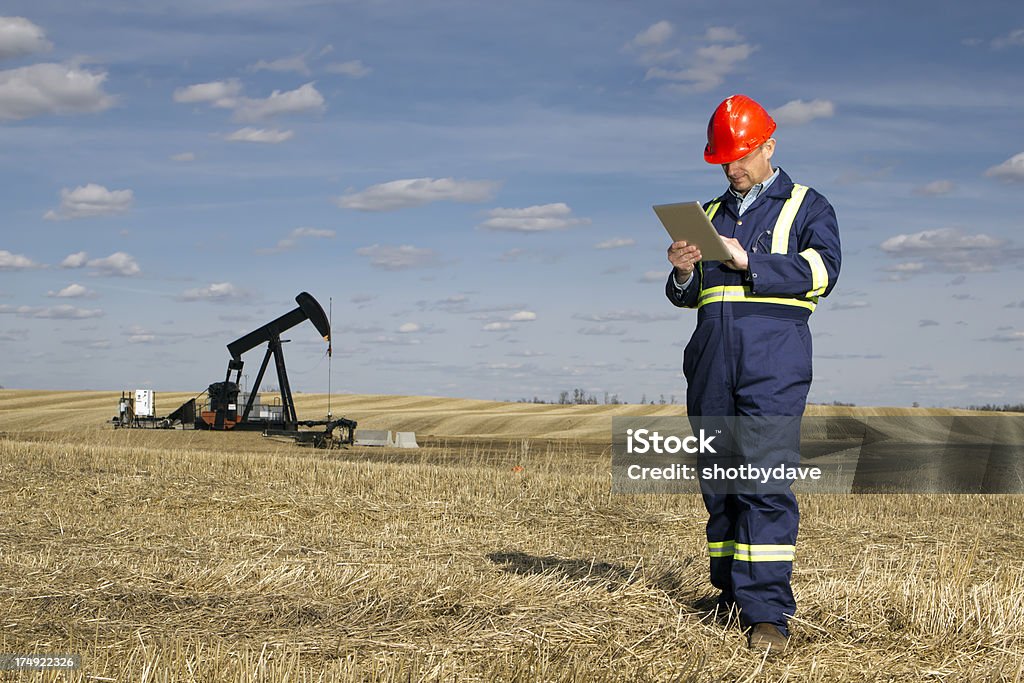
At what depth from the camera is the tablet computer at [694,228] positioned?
4.56 m

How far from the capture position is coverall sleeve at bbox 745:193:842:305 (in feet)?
15.4

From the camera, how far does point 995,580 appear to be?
272 inches

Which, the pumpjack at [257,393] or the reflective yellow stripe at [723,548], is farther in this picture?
the pumpjack at [257,393]

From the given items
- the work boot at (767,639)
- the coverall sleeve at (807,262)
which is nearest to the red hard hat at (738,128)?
the coverall sleeve at (807,262)

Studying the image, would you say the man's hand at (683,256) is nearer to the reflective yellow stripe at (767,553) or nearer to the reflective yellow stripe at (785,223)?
the reflective yellow stripe at (785,223)

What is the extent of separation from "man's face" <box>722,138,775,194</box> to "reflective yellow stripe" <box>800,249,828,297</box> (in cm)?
45

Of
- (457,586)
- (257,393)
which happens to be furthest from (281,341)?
(457,586)

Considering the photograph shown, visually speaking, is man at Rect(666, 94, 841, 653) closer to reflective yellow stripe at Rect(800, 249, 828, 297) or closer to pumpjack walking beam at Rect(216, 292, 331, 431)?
reflective yellow stripe at Rect(800, 249, 828, 297)

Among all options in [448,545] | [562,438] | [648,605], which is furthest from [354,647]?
[562,438]

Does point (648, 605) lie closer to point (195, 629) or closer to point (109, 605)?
point (195, 629)

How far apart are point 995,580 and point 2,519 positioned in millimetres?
7724

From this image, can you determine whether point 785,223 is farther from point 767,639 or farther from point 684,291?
point 767,639

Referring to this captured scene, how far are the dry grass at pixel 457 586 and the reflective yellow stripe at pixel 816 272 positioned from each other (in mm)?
1428

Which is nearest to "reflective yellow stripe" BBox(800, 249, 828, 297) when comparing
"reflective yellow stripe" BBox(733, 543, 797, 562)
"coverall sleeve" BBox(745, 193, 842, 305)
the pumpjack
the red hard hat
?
"coverall sleeve" BBox(745, 193, 842, 305)
